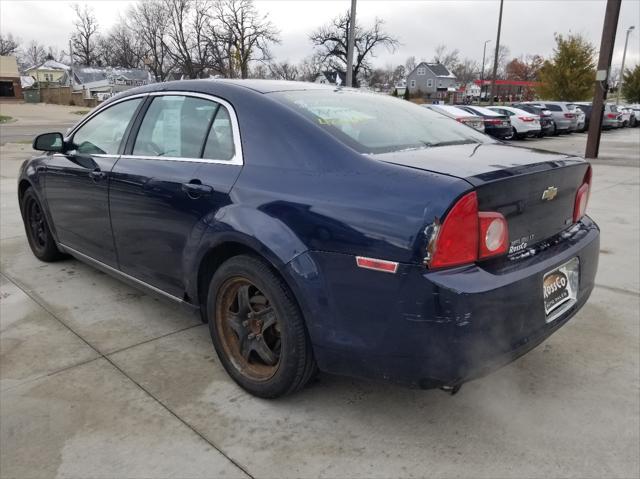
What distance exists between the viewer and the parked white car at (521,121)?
21.0m

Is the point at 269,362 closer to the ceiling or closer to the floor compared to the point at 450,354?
closer to the floor

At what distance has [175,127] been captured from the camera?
3.18 m

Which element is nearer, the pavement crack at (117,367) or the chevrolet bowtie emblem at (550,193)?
the pavement crack at (117,367)

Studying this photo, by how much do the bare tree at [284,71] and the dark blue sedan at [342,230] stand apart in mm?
55352

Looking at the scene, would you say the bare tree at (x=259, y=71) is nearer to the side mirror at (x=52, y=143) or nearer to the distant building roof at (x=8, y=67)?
the distant building roof at (x=8, y=67)

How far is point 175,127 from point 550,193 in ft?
6.80

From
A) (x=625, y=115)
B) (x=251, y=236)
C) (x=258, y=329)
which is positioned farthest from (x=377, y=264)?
(x=625, y=115)

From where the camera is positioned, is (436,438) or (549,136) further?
(549,136)

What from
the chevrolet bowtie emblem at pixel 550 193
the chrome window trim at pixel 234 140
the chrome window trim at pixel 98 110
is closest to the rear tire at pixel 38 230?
the chrome window trim at pixel 98 110

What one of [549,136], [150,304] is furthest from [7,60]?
[150,304]

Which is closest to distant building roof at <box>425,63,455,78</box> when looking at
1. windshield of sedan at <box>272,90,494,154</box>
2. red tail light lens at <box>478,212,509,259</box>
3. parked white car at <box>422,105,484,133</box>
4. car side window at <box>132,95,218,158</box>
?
parked white car at <box>422,105,484,133</box>

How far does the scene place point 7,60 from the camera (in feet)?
202

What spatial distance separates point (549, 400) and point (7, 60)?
72554mm

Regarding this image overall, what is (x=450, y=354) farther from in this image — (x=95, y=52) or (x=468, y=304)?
(x=95, y=52)
